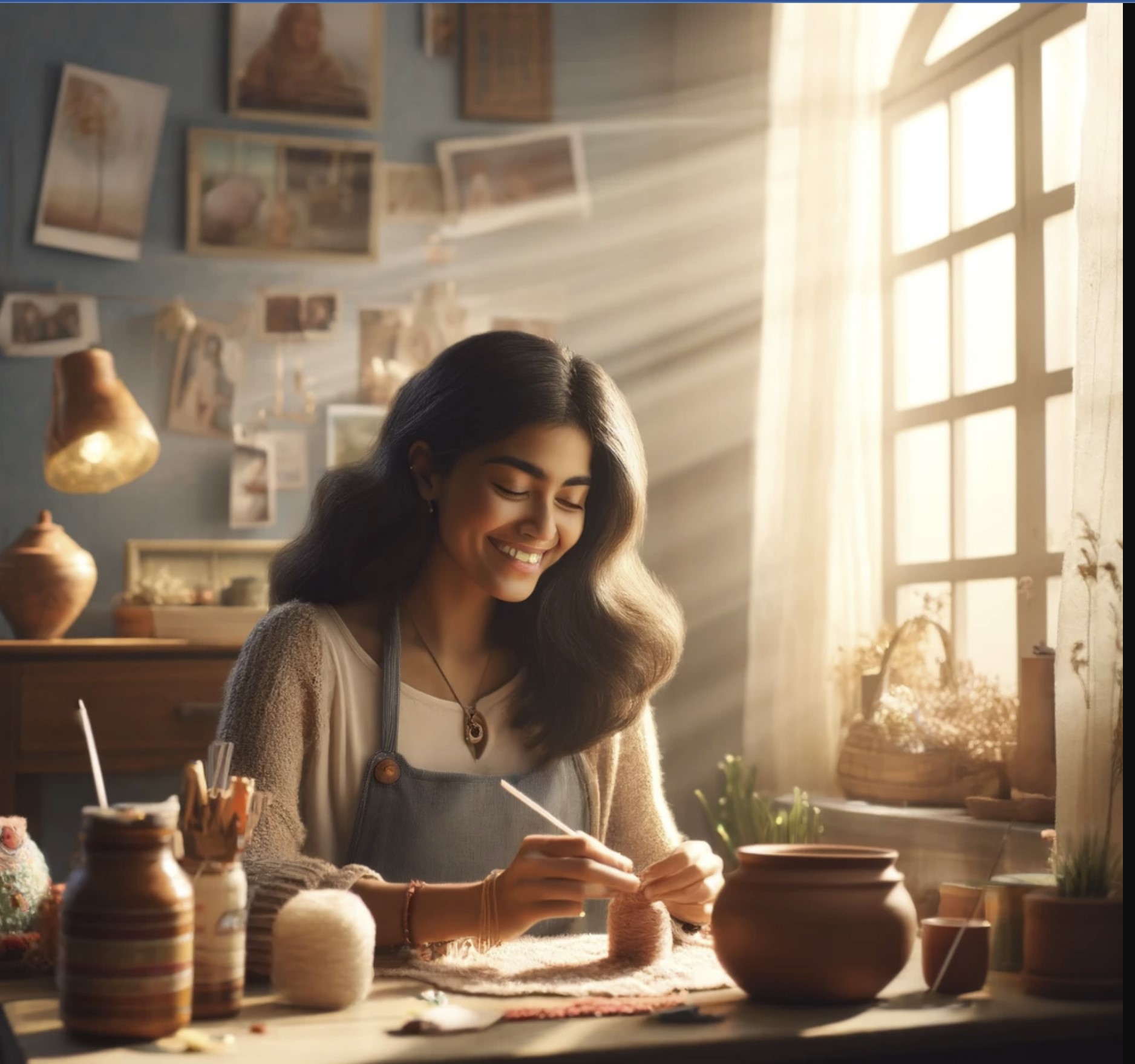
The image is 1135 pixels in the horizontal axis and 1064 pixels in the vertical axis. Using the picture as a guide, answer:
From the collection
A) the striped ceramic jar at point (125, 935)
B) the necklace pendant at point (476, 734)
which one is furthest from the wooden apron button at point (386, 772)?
the striped ceramic jar at point (125, 935)

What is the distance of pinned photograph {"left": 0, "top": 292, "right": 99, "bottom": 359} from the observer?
3.55 m

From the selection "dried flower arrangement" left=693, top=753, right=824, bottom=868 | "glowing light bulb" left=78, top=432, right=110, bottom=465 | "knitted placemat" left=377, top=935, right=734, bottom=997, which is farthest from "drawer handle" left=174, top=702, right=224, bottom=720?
"knitted placemat" left=377, top=935, right=734, bottom=997

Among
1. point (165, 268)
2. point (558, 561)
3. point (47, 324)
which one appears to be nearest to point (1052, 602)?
point (558, 561)

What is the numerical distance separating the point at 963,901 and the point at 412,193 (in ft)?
9.16

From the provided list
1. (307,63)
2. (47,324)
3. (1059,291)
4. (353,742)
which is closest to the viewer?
(353,742)

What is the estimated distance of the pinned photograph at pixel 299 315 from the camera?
3.76 meters

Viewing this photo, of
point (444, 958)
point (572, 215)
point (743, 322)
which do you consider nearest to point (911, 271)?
point (743, 322)

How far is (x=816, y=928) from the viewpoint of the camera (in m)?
1.27

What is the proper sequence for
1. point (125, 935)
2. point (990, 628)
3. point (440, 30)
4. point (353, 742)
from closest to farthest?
point (125, 935), point (353, 742), point (990, 628), point (440, 30)

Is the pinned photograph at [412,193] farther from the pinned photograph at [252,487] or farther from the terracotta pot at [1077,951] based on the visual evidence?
the terracotta pot at [1077,951]

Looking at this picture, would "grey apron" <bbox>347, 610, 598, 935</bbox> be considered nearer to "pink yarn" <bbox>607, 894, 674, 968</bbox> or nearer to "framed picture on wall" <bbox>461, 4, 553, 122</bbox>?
"pink yarn" <bbox>607, 894, 674, 968</bbox>

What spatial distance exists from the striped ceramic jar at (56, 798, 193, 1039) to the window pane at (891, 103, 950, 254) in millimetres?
2679

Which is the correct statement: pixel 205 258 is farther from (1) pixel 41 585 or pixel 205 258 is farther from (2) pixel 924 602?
(2) pixel 924 602

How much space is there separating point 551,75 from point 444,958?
3014mm
